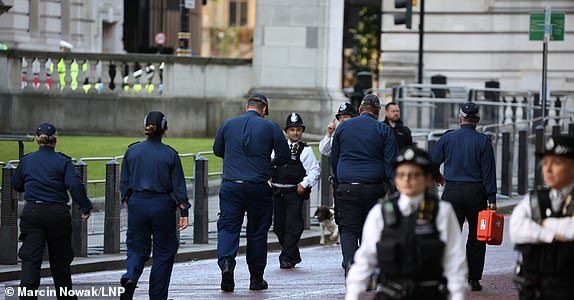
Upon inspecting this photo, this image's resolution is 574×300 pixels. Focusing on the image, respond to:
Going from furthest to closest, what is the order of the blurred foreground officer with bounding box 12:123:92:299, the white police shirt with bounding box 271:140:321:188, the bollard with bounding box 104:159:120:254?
1. the bollard with bounding box 104:159:120:254
2. the white police shirt with bounding box 271:140:321:188
3. the blurred foreground officer with bounding box 12:123:92:299

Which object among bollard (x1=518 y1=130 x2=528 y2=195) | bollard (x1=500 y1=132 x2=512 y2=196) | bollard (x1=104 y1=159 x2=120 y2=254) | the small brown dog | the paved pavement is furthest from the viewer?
bollard (x1=518 y1=130 x2=528 y2=195)

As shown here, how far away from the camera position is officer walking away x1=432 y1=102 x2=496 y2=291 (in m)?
14.1

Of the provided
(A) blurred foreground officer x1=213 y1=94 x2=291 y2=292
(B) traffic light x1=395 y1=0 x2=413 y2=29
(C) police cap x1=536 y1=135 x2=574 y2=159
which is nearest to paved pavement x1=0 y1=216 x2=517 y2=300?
(A) blurred foreground officer x1=213 y1=94 x2=291 y2=292

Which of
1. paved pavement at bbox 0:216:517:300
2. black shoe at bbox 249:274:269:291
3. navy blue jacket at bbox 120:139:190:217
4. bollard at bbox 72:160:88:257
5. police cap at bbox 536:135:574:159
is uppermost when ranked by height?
police cap at bbox 536:135:574:159

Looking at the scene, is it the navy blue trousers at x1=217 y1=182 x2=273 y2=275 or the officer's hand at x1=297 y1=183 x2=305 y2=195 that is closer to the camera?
the navy blue trousers at x1=217 y1=182 x2=273 y2=275

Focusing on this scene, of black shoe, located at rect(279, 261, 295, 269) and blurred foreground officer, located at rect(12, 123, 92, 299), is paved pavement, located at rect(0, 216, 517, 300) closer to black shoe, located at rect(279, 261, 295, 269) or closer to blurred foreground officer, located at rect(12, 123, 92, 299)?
black shoe, located at rect(279, 261, 295, 269)

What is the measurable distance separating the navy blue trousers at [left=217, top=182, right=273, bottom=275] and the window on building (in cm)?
11171

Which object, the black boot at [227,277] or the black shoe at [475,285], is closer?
the black boot at [227,277]

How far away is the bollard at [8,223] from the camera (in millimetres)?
15281

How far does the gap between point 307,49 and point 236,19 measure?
9652cm

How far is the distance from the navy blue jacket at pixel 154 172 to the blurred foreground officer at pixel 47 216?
1.54ft

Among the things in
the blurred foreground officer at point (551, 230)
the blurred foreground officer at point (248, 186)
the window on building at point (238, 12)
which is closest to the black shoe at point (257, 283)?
the blurred foreground officer at point (248, 186)

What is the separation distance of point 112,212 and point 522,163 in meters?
9.94

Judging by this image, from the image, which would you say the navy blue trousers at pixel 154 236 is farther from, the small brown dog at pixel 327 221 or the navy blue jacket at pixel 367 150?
the small brown dog at pixel 327 221
